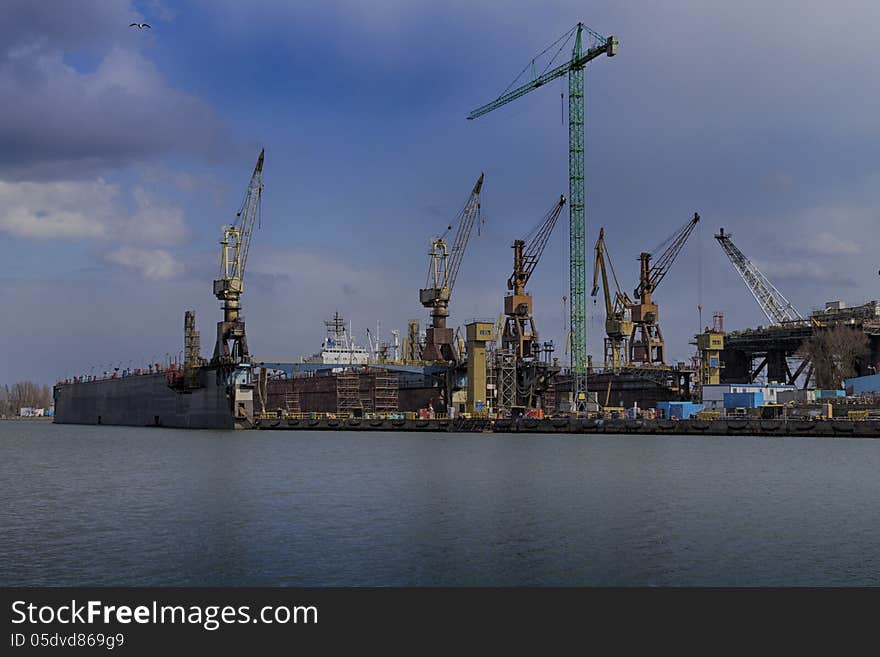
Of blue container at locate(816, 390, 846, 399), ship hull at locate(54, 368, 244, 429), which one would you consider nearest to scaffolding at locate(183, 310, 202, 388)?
ship hull at locate(54, 368, 244, 429)

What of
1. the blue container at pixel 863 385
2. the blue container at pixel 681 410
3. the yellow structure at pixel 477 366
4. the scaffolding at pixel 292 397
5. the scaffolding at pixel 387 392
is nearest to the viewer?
the blue container at pixel 863 385

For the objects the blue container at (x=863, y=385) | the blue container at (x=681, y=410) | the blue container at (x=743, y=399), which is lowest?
the blue container at (x=681, y=410)

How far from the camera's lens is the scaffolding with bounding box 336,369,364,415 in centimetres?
14138

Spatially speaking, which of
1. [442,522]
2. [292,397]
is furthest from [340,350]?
[442,522]

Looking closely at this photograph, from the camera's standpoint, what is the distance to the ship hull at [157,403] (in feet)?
447

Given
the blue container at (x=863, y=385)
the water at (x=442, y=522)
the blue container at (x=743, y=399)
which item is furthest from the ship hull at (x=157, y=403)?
the blue container at (x=863, y=385)

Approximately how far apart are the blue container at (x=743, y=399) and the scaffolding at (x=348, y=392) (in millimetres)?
50717

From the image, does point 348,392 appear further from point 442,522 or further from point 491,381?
point 442,522

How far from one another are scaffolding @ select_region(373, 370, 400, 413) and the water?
75941 mm

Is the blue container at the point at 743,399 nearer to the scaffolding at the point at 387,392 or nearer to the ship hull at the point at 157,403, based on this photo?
the scaffolding at the point at 387,392

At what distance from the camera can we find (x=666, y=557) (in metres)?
28.8

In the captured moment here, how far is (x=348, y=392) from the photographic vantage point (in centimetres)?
14750

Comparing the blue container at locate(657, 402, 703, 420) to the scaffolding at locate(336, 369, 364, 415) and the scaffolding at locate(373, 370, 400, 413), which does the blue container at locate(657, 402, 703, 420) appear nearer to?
the scaffolding at locate(373, 370, 400, 413)

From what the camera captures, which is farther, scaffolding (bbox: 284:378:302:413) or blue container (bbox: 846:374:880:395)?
scaffolding (bbox: 284:378:302:413)
